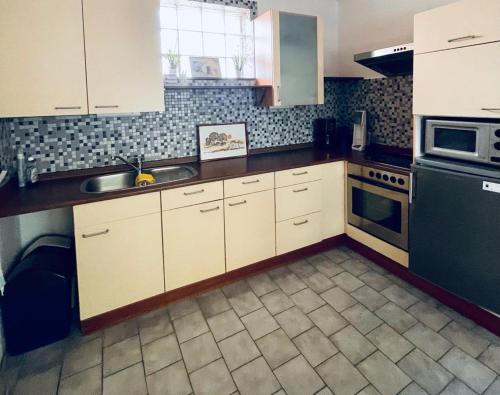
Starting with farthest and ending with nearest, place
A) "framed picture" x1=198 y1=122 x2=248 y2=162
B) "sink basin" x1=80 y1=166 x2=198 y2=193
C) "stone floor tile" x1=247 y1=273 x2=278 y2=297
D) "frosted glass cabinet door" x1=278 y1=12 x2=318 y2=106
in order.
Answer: "framed picture" x1=198 y1=122 x2=248 y2=162 → "frosted glass cabinet door" x1=278 y1=12 x2=318 y2=106 → "stone floor tile" x1=247 y1=273 x2=278 y2=297 → "sink basin" x1=80 y1=166 x2=198 y2=193

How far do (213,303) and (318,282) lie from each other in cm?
81

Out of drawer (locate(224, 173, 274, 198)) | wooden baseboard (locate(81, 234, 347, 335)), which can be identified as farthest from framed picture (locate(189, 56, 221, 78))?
wooden baseboard (locate(81, 234, 347, 335))

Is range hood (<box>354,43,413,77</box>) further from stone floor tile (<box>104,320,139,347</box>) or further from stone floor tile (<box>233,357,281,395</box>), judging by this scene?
stone floor tile (<box>104,320,139,347</box>)

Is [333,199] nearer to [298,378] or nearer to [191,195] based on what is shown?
[191,195]

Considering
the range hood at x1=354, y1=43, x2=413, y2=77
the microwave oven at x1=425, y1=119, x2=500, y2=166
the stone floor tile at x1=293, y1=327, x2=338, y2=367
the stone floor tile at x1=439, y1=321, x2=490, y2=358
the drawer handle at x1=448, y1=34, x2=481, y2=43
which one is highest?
the range hood at x1=354, y1=43, x2=413, y2=77

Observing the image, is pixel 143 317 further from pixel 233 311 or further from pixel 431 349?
pixel 431 349

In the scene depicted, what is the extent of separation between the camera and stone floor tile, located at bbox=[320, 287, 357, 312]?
229 cm

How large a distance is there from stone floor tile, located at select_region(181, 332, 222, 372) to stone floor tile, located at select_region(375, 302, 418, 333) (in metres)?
1.06

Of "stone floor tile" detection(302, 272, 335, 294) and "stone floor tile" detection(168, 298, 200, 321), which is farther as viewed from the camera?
"stone floor tile" detection(302, 272, 335, 294)

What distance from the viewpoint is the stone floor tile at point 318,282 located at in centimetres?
251

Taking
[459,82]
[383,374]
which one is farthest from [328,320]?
[459,82]

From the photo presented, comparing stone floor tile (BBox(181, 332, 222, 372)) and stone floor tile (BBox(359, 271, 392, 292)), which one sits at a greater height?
stone floor tile (BBox(359, 271, 392, 292))

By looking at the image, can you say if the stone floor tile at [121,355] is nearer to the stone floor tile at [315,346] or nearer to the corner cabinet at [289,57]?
→ the stone floor tile at [315,346]

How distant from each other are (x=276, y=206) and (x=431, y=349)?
4.44 feet
